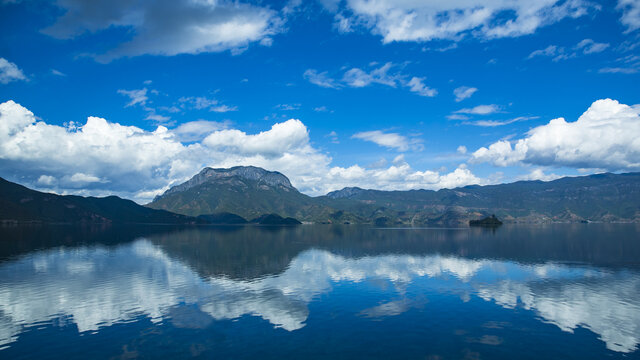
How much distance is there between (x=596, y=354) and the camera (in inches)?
1641

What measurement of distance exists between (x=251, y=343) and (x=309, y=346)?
7.70 m

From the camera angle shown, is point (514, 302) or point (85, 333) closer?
point (85, 333)

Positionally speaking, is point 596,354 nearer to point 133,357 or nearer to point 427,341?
point 427,341

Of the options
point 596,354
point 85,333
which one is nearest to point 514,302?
point 596,354

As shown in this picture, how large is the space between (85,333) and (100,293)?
86.6 ft

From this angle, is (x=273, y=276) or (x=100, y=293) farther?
(x=273, y=276)

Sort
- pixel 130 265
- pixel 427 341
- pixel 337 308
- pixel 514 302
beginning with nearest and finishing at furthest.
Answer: pixel 427 341 < pixel 337 308 < pixel 514 302 < pixel 130 265

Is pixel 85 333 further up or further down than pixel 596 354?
further up

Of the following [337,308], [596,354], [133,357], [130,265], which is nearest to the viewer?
[133,357]

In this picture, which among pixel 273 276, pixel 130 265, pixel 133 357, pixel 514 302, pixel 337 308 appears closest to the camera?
pixel 133 357

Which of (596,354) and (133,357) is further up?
(133,357)

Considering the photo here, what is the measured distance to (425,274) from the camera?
97062 millimetres

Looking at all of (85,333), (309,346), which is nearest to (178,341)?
(85,333)

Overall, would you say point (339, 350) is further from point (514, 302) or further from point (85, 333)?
point (514, 302)
